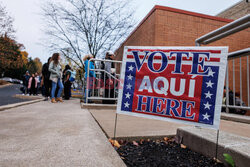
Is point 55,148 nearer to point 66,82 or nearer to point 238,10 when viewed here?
point 66,82

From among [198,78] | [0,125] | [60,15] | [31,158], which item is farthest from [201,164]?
[60,15]

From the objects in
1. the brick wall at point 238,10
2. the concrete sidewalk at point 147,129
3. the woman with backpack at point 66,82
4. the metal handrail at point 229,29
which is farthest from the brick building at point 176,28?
the brick wall at point 238,10

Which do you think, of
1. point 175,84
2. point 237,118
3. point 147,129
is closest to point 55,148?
point 147,129

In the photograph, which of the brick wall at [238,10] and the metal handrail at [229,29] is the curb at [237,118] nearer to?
the metal handrail at [229,29]

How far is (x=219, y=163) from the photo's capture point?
55.6 inches

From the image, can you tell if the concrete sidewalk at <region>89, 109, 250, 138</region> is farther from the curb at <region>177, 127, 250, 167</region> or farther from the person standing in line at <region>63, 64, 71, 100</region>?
the person standing in line at <region>63, 64, 71, 100</region>

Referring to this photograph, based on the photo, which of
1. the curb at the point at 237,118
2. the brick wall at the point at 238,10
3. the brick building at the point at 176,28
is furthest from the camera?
the brick wall at the point at 238,10

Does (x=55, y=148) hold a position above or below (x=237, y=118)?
below

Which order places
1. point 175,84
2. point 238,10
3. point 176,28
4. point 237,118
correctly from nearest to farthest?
point 175,84 → point 237,118 → point 176,28 → point 238,10

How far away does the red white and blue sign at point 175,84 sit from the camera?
1707 mm

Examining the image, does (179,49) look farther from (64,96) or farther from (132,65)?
(64,96)

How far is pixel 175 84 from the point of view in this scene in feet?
6.09

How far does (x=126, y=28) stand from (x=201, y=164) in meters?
10.3

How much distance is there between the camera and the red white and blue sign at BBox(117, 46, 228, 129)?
1707 mm
